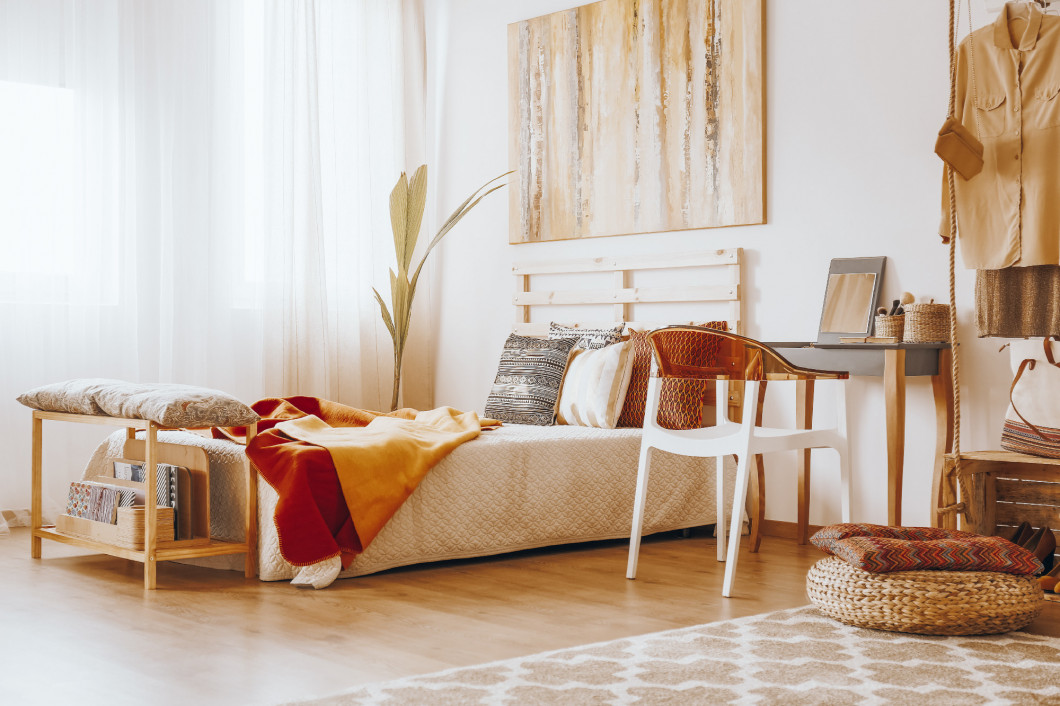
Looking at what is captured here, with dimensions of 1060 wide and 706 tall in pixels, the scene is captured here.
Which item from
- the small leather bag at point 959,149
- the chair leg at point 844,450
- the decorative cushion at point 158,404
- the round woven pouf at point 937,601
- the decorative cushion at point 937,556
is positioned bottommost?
the round woven pouf at point 937,601

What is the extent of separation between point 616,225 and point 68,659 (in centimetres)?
307

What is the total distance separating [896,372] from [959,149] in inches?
28.8

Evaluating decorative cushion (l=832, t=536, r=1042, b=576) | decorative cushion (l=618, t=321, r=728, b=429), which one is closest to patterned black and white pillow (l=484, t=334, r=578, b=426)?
decorative cushion (l=618, t=321, r=728, b=429)

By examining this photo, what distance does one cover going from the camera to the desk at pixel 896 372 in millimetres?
3508

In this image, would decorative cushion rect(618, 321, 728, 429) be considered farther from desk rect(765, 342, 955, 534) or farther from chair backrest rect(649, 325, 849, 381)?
chair backrest rect(649, 325, 849, 381)

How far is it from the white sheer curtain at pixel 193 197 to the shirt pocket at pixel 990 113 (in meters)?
3.09

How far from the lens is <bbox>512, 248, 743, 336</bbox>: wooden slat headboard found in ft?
14.4

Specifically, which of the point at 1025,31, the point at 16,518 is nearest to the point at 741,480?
the point at 1025,31

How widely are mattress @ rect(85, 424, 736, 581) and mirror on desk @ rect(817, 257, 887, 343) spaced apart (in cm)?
64

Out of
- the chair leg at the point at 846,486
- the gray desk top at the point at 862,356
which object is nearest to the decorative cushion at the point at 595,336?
the gray desk top at the point at 862,356

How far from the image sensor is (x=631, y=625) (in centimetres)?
271

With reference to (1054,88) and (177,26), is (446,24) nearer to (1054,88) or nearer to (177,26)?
(177,26)

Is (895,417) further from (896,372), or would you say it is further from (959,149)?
(959,149)

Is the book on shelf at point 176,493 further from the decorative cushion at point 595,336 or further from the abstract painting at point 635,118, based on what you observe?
the abstract painting at point 635,118
